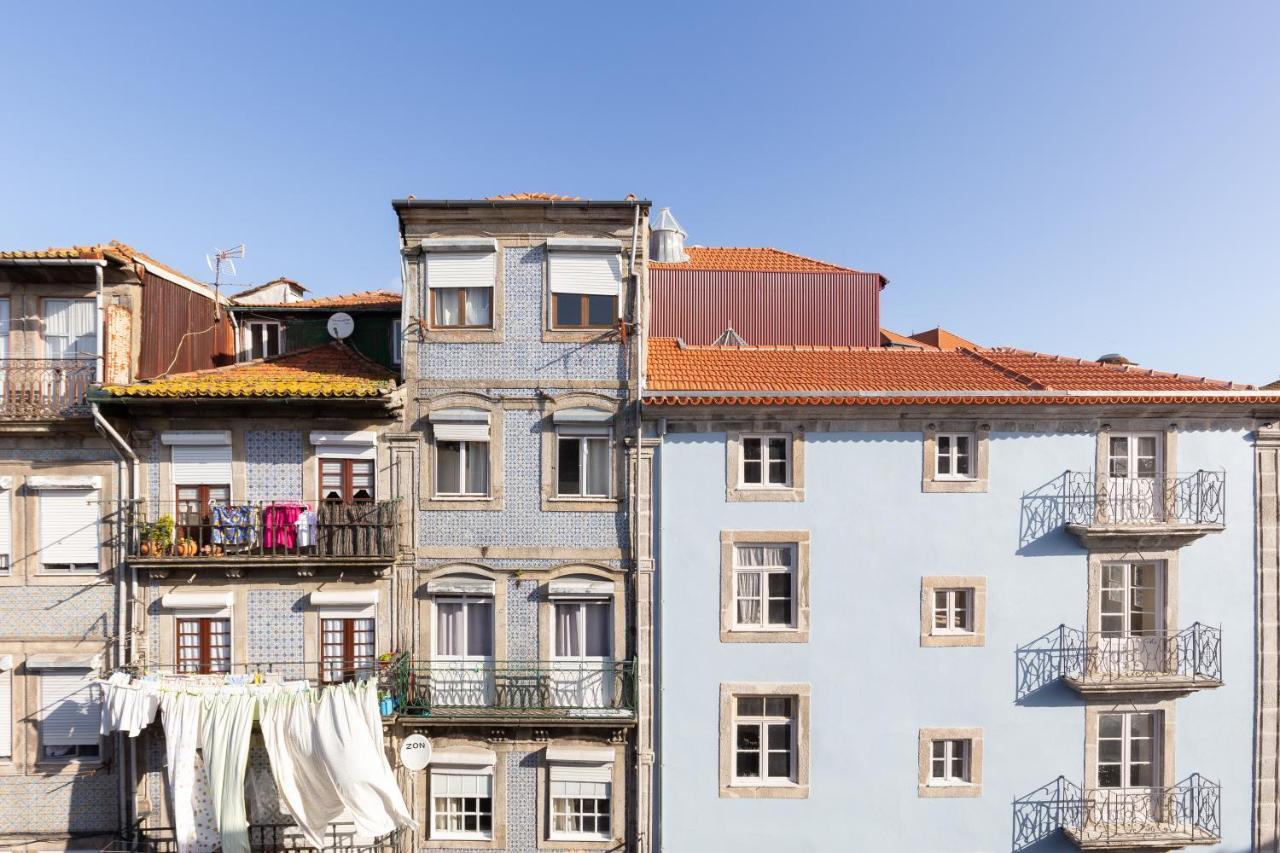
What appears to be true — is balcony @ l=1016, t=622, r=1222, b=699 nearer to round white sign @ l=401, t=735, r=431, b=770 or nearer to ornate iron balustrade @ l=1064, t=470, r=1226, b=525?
ornate iron balustrade @ l=1064, t=470, r=1226, b=525

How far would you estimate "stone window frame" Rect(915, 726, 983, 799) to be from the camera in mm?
13359

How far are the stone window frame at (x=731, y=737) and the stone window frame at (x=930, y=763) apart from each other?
97.9 inches

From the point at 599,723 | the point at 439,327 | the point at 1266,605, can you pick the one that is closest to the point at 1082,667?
the point at 1266,605

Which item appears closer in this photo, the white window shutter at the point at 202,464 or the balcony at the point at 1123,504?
the white window shutter at the point at 202,464

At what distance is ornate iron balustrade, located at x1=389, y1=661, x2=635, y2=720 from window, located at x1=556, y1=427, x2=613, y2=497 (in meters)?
3.78

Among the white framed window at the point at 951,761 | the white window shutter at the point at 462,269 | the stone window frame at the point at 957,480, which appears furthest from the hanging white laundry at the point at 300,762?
the stone window frame at the point at 957,480

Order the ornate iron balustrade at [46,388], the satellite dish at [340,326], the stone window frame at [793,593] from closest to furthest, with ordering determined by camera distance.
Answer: the ornate iron balustrade at [46,388], the stone window frame at [793,593], the satellite dish at [340,326]

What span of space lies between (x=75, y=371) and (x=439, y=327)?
7.49m

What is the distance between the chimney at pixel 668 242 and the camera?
23.3m

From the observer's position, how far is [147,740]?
12.9m

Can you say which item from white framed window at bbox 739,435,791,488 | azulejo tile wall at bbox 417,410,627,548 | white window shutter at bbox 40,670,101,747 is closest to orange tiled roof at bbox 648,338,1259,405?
white framed window at bbox 739,435,791,488

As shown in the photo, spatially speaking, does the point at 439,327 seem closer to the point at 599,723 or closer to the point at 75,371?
the point at 75,371

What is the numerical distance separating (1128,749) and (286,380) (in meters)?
20.0

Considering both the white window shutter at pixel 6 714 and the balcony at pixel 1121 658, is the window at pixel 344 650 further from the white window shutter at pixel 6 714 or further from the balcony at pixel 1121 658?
the balcony at pixel 1121 658
